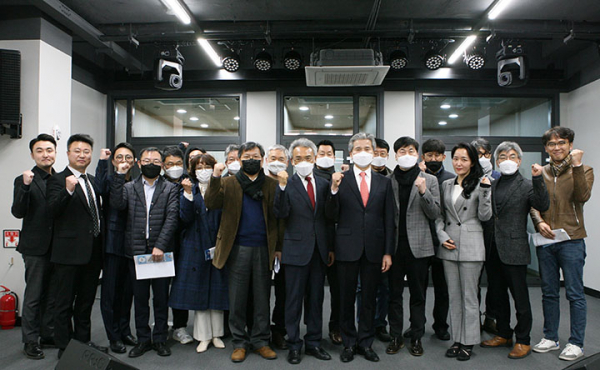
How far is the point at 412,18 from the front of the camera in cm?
425

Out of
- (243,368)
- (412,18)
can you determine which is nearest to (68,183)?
(243,368)

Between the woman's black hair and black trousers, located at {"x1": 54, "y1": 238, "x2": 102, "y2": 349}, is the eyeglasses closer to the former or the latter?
the woman's black hair

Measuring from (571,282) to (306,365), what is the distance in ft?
7.32

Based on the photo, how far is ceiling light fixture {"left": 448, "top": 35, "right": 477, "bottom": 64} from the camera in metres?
4.41

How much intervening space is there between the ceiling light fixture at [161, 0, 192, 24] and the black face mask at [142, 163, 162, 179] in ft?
6.84

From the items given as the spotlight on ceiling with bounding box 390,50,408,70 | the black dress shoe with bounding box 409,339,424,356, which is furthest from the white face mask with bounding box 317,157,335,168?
the spotlight on ceiling with bounding box 390,50,408,70

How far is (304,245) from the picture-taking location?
2.57 meters

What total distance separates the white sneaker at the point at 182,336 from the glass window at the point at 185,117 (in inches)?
129

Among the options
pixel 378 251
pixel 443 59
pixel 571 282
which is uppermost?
pixel 443 59

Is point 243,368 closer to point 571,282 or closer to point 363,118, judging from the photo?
point 571,282

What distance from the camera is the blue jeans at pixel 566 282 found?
2.70m

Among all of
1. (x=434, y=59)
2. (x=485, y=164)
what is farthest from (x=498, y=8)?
(x=485, y=164)

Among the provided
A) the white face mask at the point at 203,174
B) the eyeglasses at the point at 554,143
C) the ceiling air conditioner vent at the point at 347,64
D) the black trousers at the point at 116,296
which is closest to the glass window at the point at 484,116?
the ceiling air conditioner vent at the point at 347,64

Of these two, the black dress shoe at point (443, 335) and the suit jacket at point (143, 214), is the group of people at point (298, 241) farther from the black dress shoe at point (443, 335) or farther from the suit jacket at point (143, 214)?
the black dress shoe at point (443, 335)
